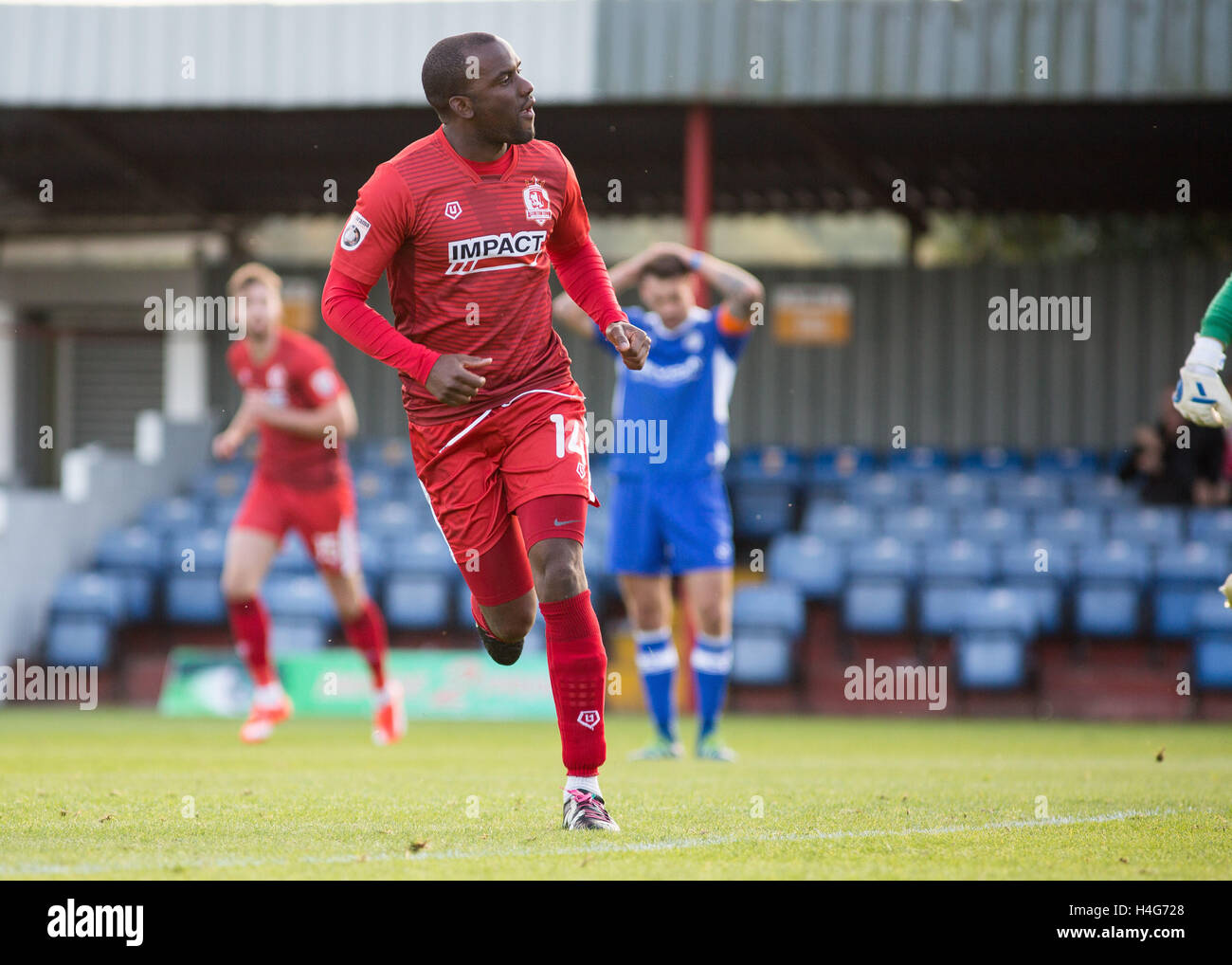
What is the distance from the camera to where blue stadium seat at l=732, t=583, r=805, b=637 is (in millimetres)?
13742

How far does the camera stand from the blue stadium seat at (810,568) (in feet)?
47.4

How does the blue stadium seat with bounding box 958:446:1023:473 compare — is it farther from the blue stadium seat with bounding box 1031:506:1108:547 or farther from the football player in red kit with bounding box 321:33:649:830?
the football player in red kit with bounding box 321:33:649:830

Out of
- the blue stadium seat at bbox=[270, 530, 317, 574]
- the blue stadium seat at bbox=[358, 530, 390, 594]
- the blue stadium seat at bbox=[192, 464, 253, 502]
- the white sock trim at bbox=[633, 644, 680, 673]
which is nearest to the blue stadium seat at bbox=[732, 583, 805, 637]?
the blue stadium seat at bbox=[358, 530, 390, 594]

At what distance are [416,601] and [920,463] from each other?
22.7 feet

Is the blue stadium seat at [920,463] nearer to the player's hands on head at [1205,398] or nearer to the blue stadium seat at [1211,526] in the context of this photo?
the blue stadium seat at [1211,526]

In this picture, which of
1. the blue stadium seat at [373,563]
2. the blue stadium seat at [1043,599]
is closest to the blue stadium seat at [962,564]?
the blue stadium seat at [1043,599]

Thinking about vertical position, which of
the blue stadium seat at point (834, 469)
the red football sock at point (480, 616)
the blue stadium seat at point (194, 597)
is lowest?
the blue stadium seat at point (194, 597)

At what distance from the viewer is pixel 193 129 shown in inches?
693

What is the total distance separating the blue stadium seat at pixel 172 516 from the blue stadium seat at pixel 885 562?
6.50m

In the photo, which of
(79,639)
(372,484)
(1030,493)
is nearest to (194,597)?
(79,639)

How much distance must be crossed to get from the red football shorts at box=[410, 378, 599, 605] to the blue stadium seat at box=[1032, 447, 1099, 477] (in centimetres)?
1362
